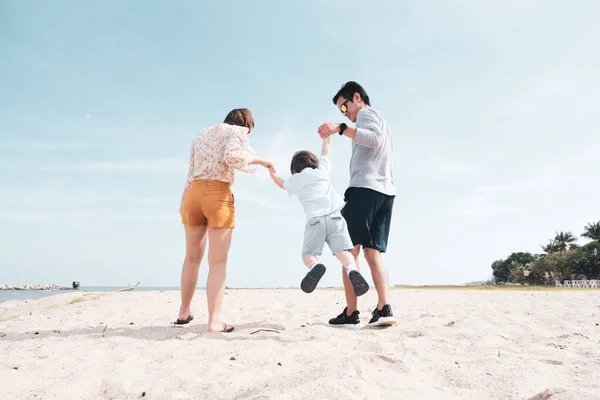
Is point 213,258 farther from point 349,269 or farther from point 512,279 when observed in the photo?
point 512,279

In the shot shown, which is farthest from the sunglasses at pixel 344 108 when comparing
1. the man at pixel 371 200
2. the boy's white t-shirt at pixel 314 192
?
the boy's white t-shirt at pixel 314 192

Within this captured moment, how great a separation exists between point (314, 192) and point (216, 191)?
40.6 inches

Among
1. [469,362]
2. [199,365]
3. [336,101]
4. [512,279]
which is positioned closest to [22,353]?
[199,365]

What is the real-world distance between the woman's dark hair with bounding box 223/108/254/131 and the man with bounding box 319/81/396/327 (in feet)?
3.21

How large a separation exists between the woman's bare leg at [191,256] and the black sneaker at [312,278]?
4.65 feet

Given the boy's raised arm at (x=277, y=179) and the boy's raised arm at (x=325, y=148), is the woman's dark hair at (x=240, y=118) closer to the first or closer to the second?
the boy's raised arm at (x=277, y=179)

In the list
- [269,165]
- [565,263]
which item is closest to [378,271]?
[269,165]

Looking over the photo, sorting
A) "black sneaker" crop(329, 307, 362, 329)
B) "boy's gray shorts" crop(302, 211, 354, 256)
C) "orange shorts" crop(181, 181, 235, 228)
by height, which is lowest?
"black sneaker" crop(329, 307, 362, 329)

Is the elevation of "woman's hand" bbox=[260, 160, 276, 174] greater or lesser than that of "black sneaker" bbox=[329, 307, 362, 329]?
greater

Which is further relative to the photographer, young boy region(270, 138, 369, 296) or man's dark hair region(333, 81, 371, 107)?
man's dark hair region(333, 81, 371, 107)

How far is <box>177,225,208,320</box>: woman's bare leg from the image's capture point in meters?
4.43

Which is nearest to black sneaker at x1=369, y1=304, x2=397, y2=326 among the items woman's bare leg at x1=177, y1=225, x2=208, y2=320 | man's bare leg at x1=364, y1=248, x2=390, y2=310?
man's bare leg at x1=364, y1=248, x2=390, y2=310

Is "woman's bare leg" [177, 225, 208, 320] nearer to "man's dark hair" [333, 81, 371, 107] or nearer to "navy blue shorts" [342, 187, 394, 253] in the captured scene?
"navy blue shorts" [342, 187, 394, 253]

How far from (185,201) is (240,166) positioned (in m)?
0.75
